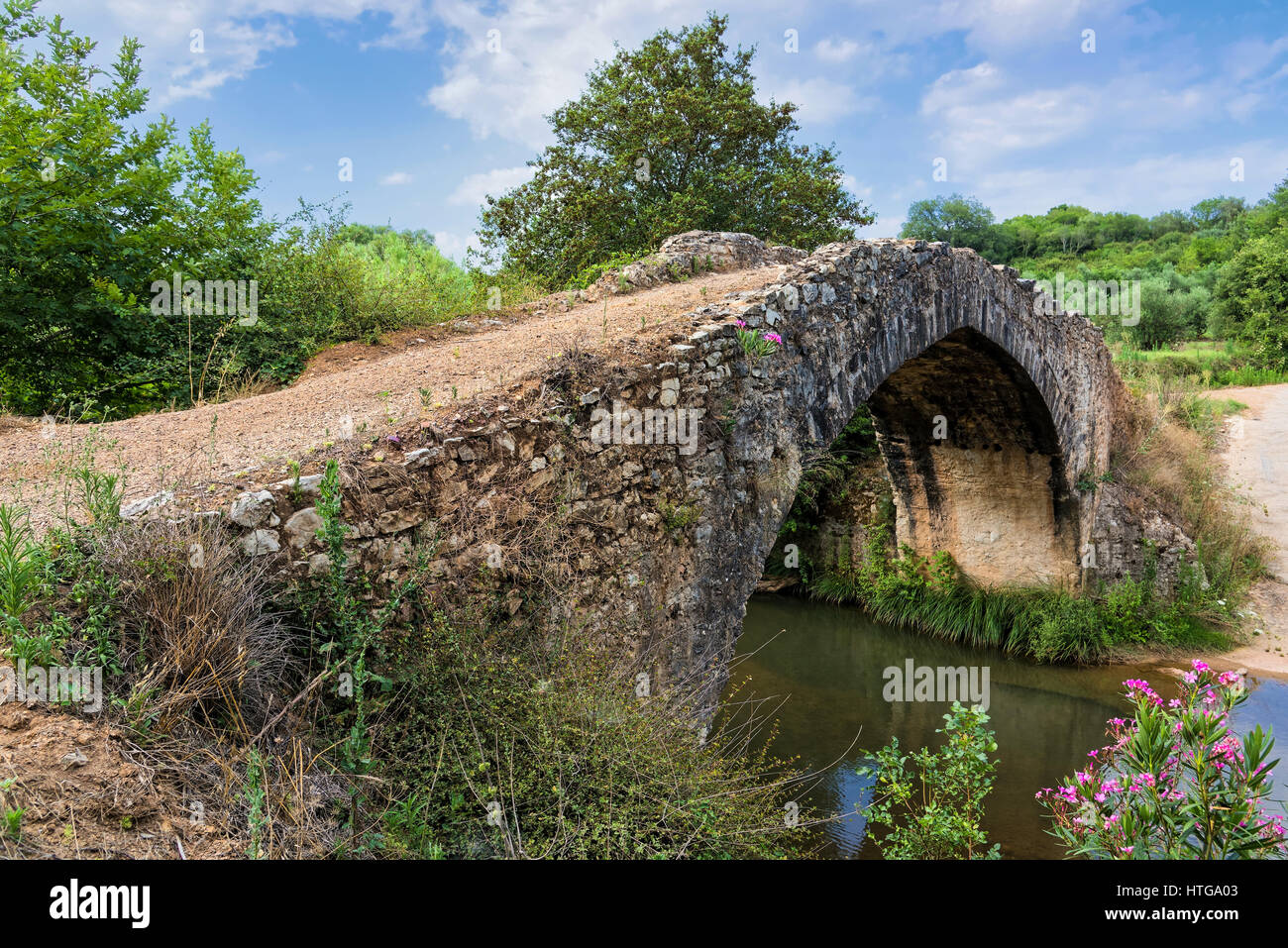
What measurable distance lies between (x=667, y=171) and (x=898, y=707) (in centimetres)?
1258

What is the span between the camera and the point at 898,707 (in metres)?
10.3

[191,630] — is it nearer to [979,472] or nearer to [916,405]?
[916,405]

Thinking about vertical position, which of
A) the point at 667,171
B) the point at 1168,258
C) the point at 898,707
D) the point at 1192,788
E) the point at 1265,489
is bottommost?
the point at 898,707

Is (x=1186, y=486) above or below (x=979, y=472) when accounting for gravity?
below

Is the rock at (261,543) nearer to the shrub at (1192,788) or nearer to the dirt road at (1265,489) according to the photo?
the shrub at (1192,788)

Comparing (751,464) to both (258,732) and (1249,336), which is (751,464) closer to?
(258,732)

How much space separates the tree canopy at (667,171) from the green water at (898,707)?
893 cm

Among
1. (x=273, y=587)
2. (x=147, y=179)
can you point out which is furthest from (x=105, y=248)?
(x=273, y=587)

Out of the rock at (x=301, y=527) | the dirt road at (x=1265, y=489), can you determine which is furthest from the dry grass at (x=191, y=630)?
the dirt road at (x=1265, y=489)


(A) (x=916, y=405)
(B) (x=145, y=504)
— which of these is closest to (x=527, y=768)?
(B) (x=145, y=504)

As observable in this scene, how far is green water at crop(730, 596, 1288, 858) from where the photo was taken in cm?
759

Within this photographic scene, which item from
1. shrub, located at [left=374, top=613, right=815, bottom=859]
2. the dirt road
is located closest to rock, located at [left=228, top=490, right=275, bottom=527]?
shrub, located at [left=374, top=613, right=815, bottom=859]

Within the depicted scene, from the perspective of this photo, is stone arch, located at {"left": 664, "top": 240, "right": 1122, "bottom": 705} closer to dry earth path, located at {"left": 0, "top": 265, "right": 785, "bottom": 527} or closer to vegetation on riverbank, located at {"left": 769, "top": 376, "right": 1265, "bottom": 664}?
vegetation on riverbank, located at {"left": 769, "top": 376, "right": 1265, "bottom": 664}

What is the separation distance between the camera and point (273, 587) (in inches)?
125
